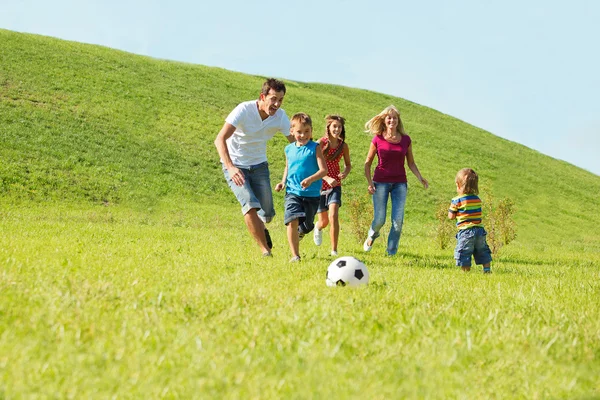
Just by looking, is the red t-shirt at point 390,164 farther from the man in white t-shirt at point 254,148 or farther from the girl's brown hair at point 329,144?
the man in white t-shirt at point 254,148

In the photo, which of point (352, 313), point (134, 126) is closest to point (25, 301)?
point (352, 313)

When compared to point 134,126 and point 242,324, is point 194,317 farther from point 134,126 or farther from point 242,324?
point 134,126

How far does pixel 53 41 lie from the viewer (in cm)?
4153

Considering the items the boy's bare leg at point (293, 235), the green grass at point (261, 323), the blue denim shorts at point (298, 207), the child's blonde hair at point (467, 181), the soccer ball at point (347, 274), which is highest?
the child's blonde hair at point (467, 181)

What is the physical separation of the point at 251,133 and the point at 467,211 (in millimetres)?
3558

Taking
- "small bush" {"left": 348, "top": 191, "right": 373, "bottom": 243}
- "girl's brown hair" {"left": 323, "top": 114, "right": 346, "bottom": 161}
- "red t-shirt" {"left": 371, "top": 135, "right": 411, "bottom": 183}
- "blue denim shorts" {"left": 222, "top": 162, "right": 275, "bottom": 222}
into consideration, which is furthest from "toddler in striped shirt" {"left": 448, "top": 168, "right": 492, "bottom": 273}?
"small bush" {"left": 348, "top": 191, "right": 373, "bottom": 243}

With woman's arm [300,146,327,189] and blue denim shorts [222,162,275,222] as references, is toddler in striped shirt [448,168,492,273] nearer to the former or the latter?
woman's arm [300,146,327,189]

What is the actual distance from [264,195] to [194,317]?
4.72 meters

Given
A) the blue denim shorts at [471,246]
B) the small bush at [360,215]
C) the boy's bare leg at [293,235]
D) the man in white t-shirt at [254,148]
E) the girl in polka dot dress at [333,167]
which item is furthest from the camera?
the small bush at [360,215]

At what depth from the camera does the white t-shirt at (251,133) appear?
883cm

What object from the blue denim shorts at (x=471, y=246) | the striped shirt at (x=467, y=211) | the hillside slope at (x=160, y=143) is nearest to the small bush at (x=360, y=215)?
the hillside slope at (x=160, y=143)

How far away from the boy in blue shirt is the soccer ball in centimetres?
237

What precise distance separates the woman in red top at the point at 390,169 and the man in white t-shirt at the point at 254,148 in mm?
2253

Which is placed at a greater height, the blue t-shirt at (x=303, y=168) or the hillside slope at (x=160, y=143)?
the hillside slope at (x=160, y=143)
